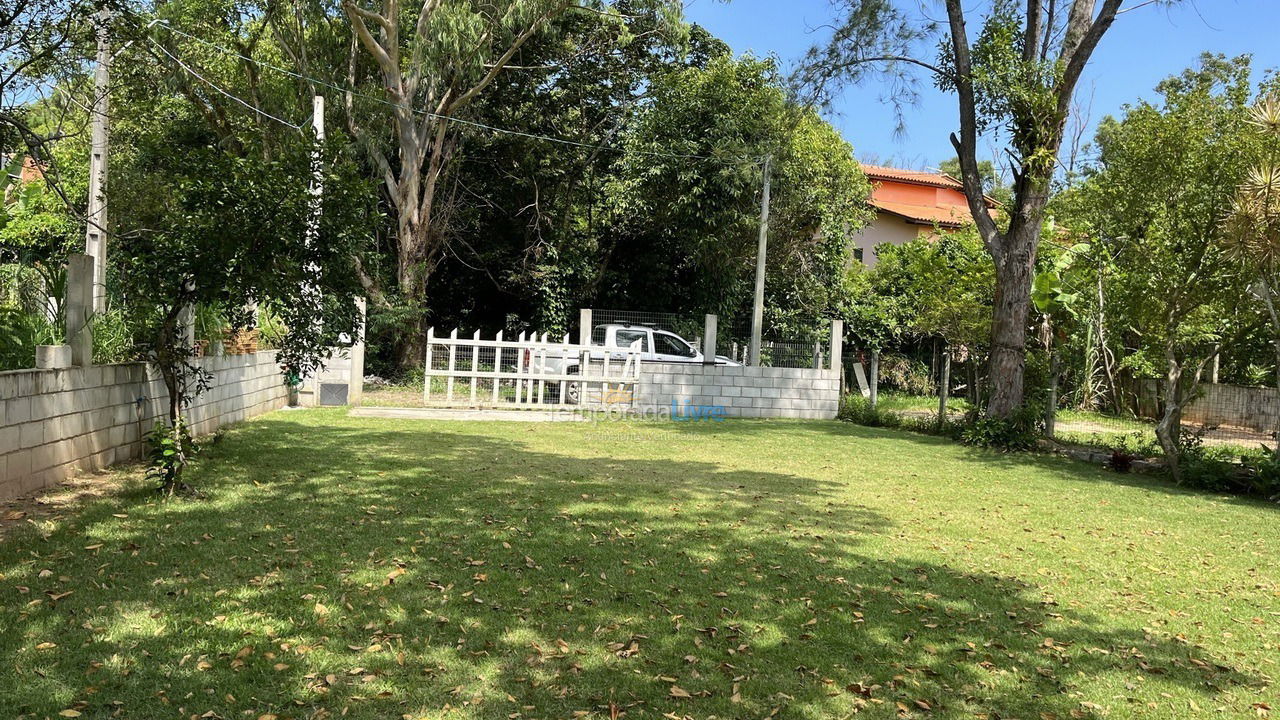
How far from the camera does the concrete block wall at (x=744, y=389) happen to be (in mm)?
16938

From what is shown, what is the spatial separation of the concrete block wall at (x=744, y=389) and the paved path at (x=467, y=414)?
1.72m

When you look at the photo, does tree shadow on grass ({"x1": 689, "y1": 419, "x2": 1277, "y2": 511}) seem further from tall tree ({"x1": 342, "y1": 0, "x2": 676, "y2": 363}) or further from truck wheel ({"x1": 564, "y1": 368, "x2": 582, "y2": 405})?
tall tree ({"x1": 342, "y1": 0, "x2": 676, "y2": 363})

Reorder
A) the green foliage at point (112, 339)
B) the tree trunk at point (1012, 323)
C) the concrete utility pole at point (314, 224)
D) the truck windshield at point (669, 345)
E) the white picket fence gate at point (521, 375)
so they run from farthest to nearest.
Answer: the truck windshield at point (669, 345) < the white picket fence gate at point (521, 375) < the tree trunk at point (1012, 323) < the green foliage at point (112, 339) < the concrete utility pole at point (314, 224)

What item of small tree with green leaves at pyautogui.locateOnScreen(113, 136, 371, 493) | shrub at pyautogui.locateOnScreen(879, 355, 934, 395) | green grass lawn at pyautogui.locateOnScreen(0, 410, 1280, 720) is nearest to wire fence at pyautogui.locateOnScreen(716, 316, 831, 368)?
shrub at pyautogui.locateOnScreen(879, 355, 934, 395)

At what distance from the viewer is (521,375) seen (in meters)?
15.9

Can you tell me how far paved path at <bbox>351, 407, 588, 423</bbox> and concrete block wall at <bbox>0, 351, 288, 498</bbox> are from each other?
3.89m

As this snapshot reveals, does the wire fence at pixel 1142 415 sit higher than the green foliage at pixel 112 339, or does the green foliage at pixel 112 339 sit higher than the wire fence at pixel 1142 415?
the green foliage at pixel 112 339

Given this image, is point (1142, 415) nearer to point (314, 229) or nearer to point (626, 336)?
point (626, 336)

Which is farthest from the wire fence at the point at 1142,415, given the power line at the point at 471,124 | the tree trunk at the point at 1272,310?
the power line at the point at 471,124

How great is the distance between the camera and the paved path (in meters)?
14.3

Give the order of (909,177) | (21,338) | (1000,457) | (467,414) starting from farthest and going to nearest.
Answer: (909,177), (467,414), (1000,457), (21,338)

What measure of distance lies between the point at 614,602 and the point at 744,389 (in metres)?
12.8

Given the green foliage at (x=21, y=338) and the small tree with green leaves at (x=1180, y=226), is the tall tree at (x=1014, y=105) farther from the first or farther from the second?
the green foliage at (x=21, y=338)

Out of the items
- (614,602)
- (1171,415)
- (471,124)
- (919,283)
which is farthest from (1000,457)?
(471,124)
